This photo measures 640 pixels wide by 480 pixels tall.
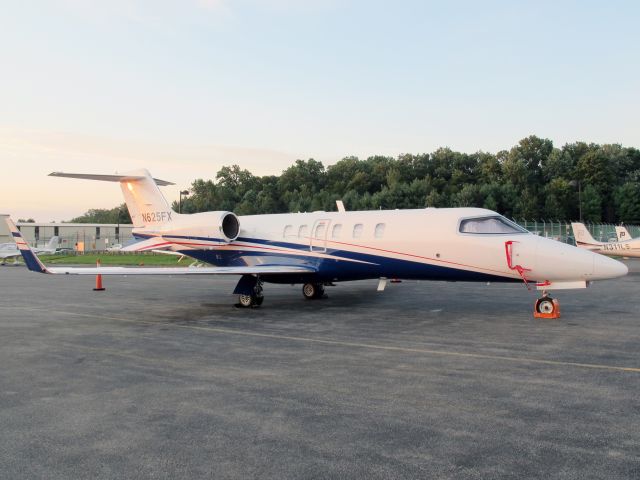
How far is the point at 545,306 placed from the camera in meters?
11.5

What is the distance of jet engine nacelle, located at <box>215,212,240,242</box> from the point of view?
50.8 feet

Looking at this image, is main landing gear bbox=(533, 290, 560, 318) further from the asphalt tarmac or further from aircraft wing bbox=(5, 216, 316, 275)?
aircraft wing bbox=(5, 216, 316, 275)

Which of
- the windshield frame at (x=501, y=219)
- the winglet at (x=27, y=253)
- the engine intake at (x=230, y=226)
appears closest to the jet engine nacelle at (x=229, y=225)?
the engine intake at (x=230, y=226)

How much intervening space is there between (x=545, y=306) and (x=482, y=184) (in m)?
63.4

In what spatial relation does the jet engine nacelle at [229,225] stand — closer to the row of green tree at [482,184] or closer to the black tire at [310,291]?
the black tire at [310,291]

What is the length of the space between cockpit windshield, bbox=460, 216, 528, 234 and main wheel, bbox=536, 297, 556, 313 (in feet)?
5.18

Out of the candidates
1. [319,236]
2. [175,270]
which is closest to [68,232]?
[175,270]

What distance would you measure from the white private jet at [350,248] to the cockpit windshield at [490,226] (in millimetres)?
21

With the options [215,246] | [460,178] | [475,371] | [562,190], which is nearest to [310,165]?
[460,178]

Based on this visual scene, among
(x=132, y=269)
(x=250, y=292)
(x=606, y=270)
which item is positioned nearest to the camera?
(x=606, y=270)

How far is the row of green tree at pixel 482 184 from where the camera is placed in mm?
67250

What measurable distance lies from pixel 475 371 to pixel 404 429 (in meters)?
2.48

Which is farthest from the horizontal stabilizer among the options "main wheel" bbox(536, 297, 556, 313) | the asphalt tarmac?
"main wheel" bbox(536, 297, 556, 313)

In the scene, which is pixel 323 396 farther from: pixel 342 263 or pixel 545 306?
pixel 342 263
